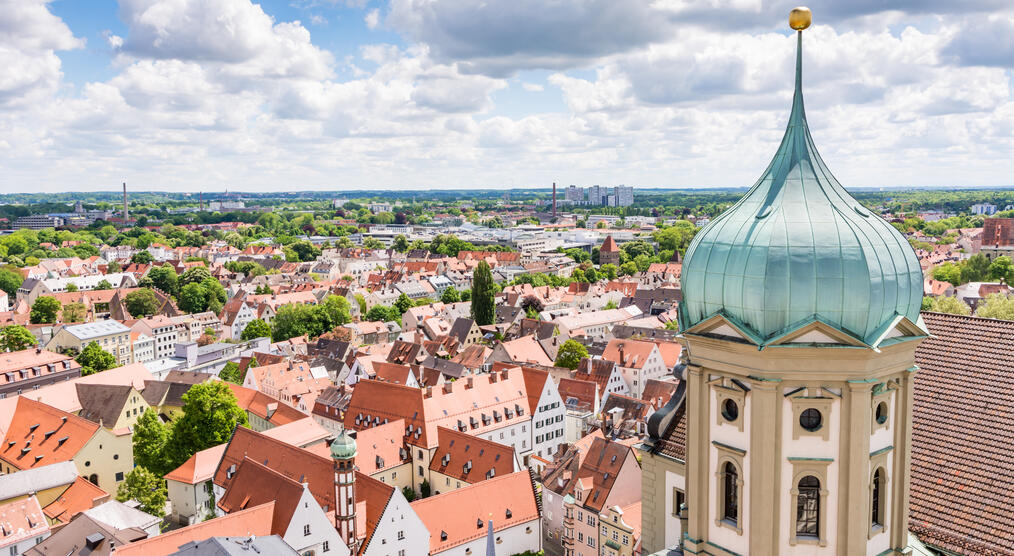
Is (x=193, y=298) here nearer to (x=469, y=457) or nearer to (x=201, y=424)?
(x=201, y=424)

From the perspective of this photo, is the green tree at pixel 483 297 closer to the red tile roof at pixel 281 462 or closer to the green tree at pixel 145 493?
the red tile roof at pixel 281 462

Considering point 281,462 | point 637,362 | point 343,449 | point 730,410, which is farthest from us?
point 637,362

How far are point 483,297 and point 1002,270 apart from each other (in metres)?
87.9

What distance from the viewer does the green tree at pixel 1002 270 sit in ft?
419

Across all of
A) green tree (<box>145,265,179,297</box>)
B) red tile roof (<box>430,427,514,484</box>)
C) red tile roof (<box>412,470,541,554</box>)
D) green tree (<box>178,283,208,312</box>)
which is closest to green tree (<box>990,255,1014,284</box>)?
red tile roof (<box>430,427,514,484</box>)

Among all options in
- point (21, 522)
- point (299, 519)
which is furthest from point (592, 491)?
point (21, 522)

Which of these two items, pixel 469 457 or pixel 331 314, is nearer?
pixel 469 457

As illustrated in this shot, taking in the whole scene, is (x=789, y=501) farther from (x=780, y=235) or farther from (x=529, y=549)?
(x=529, y=549)

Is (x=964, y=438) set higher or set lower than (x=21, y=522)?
higher

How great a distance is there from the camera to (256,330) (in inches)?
4471

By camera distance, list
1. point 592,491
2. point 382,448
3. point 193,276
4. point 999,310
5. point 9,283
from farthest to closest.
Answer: point 193,276 < point 9,283 < point 382,448 < point 999,310 < point 592,491

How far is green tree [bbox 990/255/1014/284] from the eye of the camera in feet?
419

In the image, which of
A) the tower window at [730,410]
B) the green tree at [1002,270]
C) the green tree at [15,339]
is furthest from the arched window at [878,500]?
the green tree at [1002,270]

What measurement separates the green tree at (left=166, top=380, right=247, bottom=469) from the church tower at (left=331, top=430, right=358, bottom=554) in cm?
2129
